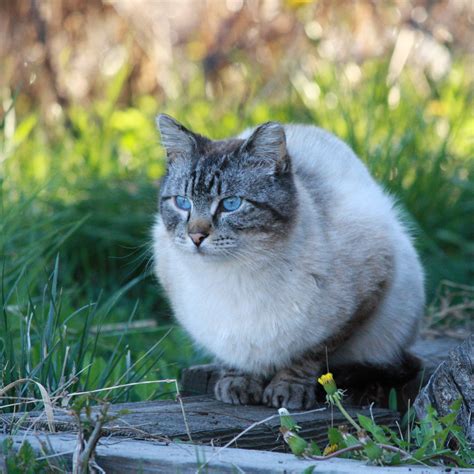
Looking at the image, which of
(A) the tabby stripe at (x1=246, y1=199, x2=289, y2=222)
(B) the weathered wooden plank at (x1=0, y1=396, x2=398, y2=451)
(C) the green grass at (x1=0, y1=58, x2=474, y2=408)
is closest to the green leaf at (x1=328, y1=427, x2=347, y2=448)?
(B) the weathered wooden plank at (x1=0, y1=396, x2=398, y2=451)

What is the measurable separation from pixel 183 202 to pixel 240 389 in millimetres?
689

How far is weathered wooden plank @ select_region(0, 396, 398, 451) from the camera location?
237 cm

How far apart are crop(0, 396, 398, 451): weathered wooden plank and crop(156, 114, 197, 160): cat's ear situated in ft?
2.97

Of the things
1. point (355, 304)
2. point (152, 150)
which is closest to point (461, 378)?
point (355, 304)

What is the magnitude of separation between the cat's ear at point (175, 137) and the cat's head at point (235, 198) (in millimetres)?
13

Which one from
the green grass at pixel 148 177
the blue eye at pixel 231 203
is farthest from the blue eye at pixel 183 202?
the green grass at pixel 148 177

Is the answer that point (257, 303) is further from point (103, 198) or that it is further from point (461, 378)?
point (103, 198)

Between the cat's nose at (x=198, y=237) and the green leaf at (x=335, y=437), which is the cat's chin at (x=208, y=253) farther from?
the green leaf at (x=335, y=437)

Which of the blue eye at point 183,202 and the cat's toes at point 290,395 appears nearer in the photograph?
the cat's toes at point 290,395

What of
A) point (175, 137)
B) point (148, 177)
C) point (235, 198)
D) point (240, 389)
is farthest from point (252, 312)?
point (148, 177)

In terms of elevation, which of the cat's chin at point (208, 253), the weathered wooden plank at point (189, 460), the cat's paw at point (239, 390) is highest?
the cat's chin at point (208, 253)

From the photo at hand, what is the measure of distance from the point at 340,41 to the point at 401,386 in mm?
4432

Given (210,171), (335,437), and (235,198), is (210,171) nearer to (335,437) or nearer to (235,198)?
(235,198)

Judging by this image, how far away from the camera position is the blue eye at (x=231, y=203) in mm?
3059
